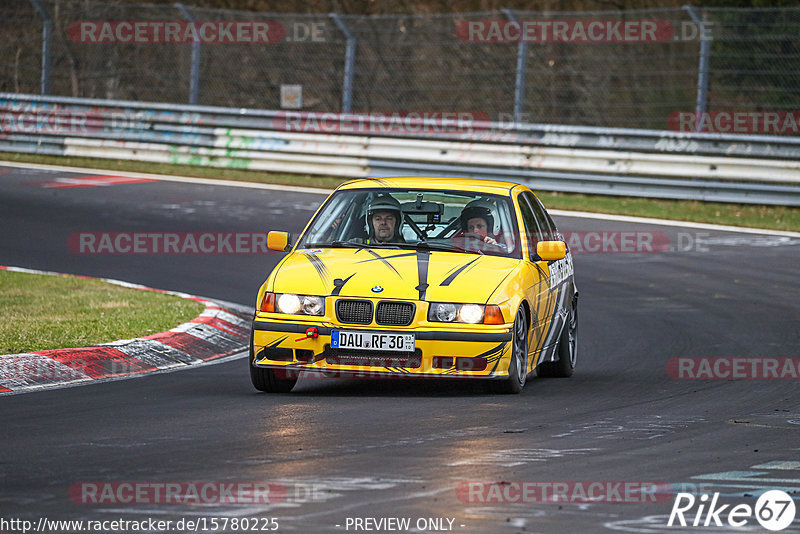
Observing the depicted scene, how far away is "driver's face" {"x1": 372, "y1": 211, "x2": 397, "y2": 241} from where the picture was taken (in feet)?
33.1

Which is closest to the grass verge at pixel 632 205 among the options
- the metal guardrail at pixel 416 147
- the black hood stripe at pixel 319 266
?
the metal guardrail at pixel 416 147

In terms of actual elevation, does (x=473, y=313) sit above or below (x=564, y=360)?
above

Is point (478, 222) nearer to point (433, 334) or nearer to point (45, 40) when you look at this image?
point (433, 334)

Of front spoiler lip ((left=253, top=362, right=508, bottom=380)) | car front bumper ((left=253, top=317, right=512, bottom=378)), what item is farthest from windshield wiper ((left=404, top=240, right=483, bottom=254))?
front spoiler lip ((left=253, top=362, right=508, bottom=380))

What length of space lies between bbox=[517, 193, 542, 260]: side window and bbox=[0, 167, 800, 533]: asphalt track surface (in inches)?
38.5

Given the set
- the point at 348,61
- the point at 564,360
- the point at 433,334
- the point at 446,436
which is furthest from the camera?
the point at 348,61

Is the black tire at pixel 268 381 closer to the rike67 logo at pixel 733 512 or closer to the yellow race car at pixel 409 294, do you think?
the yellow race car at pixel 409 294

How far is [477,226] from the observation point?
10164mm

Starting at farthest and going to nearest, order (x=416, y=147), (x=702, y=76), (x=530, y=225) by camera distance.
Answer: (x=416, y=147)
(x=702, y=76)
(x=530, y=225)

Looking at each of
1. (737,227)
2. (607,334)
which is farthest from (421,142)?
(607,334)

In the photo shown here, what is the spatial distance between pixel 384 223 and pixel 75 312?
350 cm

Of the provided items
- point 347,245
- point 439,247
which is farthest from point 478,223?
point 347,245

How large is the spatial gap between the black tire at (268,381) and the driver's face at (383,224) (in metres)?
1.26

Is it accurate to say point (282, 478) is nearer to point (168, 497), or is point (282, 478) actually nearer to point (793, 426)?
point (168, 497)
